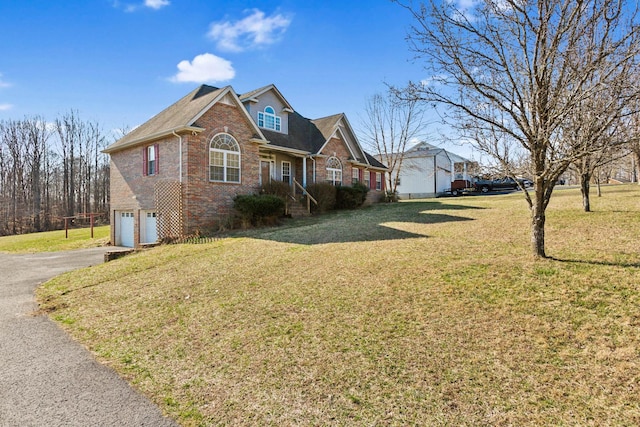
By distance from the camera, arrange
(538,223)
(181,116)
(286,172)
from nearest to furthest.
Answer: (538,223) → (181,116) → (286,172)

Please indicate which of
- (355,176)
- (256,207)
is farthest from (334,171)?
(256,207)

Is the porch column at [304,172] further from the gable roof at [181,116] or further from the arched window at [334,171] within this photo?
the gable roof at [181,116]

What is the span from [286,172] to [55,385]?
18423mm

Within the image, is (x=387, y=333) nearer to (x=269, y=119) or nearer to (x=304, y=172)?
(x=304, y=172)

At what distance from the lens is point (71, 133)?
41.5 meters

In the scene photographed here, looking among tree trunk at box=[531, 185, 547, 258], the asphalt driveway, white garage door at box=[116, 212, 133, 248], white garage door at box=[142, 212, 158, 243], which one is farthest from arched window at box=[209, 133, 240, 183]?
tree trunk at box=[531, 185, 547, 258]

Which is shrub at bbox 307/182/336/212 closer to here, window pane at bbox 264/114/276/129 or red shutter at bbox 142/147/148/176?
window pane at bbox 264/114/276/129

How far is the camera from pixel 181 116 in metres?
16.2

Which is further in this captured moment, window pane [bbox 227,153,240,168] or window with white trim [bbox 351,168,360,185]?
window with white trim [bbox 351,168,360,185]

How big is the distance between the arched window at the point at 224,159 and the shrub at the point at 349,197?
7.41 m

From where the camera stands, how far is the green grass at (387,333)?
129 inches

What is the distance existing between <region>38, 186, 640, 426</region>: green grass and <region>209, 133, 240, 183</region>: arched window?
7942mm

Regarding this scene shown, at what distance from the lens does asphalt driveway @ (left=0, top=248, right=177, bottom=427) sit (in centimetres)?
339

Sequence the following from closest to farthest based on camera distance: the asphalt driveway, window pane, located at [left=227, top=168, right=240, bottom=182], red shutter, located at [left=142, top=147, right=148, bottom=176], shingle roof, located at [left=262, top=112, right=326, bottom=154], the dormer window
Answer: the asphalt driveway < window pane, located at [left=227, top=168, right=240, bottom=182] < red shutter, located at [left=142, top=147, right=148, bottom=176] < the dormer window < shingle roof, located at [left=262, top=112, right=326, bottom=154]
